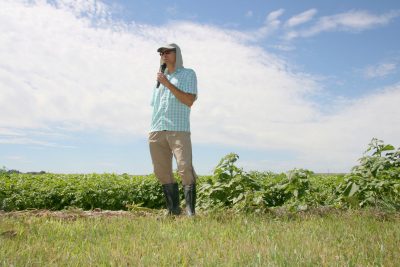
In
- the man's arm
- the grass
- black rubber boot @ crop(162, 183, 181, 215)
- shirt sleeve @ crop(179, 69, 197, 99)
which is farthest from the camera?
black rubber boot @ crop(162, 183, 181, 215)

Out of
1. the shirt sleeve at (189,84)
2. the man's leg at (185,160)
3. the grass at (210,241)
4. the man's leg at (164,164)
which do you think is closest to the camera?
the grass at (210,241)

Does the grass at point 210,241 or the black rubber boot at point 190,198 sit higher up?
the black rubber boot at point 190,198

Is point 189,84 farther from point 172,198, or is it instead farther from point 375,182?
point 375,182

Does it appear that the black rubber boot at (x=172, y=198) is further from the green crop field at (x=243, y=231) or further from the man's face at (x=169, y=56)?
the man's face at (x=169, y=56)

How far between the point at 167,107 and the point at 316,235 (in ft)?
8.42

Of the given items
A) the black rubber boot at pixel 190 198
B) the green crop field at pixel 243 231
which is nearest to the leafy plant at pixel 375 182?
the green crop field at pixel 243 231

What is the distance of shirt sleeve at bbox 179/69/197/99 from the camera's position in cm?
592

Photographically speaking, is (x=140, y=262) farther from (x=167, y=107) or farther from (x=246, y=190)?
(x=246, y=190)

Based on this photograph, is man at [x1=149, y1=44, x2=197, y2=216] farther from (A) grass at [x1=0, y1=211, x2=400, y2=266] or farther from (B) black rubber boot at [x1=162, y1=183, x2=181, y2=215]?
(A) grass at [x1=0, y1=211, x2=400, y2=266]

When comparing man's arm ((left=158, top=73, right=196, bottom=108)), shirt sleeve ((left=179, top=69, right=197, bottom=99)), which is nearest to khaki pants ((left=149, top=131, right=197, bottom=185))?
man's arm ((left=158, top=73, right=196, bottom=108))

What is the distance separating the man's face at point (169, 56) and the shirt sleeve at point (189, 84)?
30 cm

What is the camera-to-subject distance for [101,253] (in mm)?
3627

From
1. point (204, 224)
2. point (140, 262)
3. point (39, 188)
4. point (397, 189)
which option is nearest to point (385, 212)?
point (397, 189)

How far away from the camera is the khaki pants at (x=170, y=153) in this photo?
583 cm
